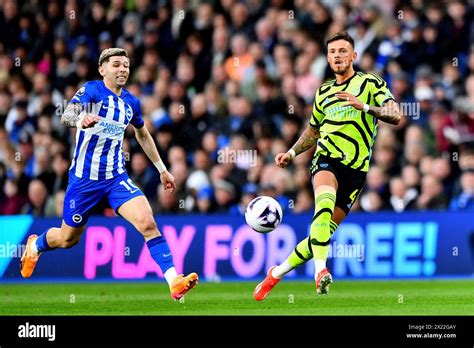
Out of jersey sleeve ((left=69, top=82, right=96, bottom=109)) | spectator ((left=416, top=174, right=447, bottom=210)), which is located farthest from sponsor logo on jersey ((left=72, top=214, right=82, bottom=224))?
spectator ((left=416, top=174, right=447, bottom=210))

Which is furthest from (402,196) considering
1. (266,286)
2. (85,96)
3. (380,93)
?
(85,96)

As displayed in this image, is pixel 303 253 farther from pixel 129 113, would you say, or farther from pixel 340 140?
pixel 129 113

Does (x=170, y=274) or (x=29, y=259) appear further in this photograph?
(x=29, y=259)

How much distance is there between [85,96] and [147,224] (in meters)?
1.22

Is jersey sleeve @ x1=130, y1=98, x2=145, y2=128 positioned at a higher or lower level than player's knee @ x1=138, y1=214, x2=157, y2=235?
higher

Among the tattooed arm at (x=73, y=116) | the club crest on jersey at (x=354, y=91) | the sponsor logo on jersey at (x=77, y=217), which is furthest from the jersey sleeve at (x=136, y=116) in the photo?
the club crest on jersey at (x=354, y=91)

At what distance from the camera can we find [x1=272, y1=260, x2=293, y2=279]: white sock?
10805 mm

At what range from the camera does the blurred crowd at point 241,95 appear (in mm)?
15102

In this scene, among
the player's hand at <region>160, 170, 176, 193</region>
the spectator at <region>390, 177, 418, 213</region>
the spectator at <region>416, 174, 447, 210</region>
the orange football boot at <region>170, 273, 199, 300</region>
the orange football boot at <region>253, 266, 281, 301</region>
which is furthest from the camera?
the spectator at <region>390, 177, 418, 213</region>

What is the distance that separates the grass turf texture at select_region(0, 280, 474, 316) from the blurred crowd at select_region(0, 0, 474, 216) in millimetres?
1576

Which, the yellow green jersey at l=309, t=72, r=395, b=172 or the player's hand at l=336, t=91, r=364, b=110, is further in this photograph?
the yellow green jersey at l=309, t=72, r=395, b=172

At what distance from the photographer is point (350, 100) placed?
10.0 metres

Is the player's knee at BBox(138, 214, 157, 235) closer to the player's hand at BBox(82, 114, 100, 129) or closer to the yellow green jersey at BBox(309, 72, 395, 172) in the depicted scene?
the player's hand at BBox(82, 114, 100, 129)
